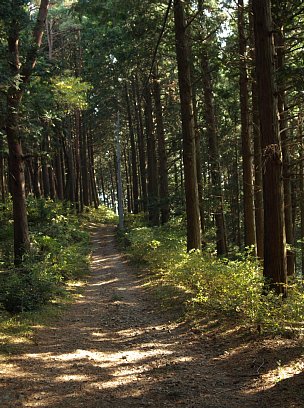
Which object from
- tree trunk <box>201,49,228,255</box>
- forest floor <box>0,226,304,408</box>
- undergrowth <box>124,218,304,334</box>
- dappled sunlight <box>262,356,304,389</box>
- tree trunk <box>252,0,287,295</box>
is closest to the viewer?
forest floor <box>0,226,304,408</box>

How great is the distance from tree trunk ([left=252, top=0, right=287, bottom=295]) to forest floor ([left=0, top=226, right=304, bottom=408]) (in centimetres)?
131

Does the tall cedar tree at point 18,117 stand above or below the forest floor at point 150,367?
above

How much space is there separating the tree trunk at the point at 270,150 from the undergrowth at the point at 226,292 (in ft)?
1.38

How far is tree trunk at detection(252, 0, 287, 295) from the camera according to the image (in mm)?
6645

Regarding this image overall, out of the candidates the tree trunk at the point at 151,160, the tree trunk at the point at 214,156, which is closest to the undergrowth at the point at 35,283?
the tree trunk at the point at 214,156

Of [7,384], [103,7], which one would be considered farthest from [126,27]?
[7,384]

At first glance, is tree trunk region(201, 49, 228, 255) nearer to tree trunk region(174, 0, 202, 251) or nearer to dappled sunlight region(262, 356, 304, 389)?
tree trunk region(174, 0, 202, 251)

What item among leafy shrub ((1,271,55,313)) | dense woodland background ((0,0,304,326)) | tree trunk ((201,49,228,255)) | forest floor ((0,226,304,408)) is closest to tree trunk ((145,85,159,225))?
dense woodland background ((0,0,304,326))

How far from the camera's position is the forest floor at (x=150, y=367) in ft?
14.8

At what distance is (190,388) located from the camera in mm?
4891

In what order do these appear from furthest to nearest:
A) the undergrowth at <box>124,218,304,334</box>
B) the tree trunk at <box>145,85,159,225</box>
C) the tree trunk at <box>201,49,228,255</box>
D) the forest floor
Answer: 1. the tree trunk at <box>145,85,159,225</box>
2. the tree trunk at <box>201,49,228,255</box>
3. the undergrowth at <box>124,218,304,334</box>
4. the forest floor

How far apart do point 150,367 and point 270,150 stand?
3.77 m

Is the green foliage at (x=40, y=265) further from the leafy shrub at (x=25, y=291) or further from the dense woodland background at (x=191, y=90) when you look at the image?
the dense woodland background at (x=191, y=90)

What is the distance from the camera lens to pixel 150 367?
5.66 m
